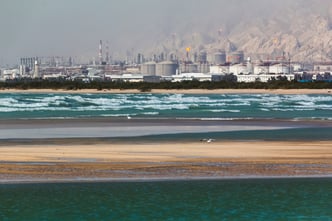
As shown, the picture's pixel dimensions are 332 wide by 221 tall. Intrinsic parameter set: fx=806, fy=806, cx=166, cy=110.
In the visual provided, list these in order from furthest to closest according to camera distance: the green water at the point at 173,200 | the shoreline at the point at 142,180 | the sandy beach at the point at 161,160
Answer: the sandy beach at the point at 161,160
the shoreline at the point at 142,180
the green water at the point at 173,200

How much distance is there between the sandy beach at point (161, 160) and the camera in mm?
22172

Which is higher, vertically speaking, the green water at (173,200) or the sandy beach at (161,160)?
the sandy beach at (161,160)

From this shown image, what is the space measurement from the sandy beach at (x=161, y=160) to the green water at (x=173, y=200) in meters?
1.05

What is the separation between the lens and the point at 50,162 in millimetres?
24422

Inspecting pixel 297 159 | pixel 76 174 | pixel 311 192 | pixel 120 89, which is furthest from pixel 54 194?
pixel 120 89

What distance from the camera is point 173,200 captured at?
19.2 meters

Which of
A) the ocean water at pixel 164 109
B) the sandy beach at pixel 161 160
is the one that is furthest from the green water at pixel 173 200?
the ocean water at pixel 164 109

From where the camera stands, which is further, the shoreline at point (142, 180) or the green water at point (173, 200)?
the shoreline at point (142, 180)

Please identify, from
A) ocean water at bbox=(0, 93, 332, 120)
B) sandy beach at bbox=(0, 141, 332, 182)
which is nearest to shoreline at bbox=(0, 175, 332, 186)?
sandy beach at bbox=(0, 141, 332, 182)

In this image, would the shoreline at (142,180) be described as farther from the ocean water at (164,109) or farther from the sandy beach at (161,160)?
the ocean water at (164,109)

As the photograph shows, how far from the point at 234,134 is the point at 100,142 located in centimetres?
782

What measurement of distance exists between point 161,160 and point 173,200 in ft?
19.8

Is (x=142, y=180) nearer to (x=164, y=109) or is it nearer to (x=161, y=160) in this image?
(x=161, y=160)

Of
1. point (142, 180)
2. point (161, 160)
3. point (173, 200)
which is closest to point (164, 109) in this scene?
point (161, 160)
